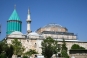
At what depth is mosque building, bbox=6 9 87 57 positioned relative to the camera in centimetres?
3409

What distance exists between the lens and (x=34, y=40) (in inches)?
1362

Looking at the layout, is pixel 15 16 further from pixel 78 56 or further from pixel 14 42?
pixel 78 56

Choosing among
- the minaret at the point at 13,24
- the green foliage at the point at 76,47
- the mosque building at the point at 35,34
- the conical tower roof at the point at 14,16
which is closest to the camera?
the green foliage at the point at 76,47

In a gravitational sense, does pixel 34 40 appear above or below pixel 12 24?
below

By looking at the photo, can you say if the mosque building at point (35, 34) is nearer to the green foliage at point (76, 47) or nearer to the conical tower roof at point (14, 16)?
the conical tower roof at point (14, 16)

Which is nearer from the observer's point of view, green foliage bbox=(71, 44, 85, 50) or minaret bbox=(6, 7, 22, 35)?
green foliage bbox=(71, 44, 85, 50)

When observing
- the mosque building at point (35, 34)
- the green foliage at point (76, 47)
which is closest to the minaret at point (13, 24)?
the mosque building at point (35, 34)

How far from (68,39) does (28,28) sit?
8.20m

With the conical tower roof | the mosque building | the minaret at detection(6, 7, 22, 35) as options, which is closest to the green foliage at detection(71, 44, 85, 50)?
the mosque building

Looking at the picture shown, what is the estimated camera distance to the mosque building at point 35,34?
34094mm

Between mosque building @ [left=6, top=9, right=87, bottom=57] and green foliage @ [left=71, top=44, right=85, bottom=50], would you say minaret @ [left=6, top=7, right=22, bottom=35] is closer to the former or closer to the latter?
mosque building @ [left=6, top=9, right=87, bottom=57]

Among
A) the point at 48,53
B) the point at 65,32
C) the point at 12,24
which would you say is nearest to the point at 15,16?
the point at 12,24

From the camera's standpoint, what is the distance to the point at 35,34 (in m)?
35.3

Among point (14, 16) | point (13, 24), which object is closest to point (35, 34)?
point (13, 24)
